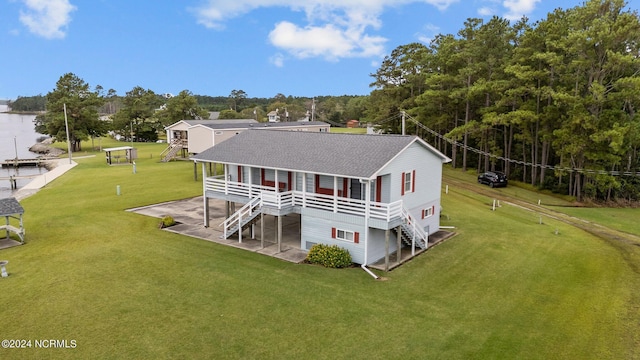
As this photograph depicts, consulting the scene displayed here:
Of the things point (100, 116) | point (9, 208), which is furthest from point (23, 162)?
point (9, 208)

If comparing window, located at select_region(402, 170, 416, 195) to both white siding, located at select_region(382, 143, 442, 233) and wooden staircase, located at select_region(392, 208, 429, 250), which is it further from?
wooden staircase, located at select_region(392, 208, 429, 250)

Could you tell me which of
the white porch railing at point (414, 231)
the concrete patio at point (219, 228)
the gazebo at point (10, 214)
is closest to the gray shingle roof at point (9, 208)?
the gazebo at point (10, 214)

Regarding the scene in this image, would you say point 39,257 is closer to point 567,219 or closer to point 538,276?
point 538,276

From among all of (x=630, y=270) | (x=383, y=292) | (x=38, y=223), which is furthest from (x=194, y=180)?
(x=630, y=270)

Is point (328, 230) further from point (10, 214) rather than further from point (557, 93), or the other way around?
point (557, 93)

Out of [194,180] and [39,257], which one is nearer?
[39,257]

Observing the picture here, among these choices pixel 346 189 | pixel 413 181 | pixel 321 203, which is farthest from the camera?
pixel 413 181
